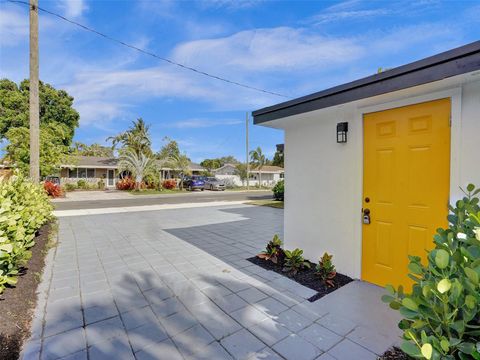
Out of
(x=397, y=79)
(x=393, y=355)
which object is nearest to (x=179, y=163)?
(x=397, y=79)

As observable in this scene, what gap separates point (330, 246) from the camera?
3.59m

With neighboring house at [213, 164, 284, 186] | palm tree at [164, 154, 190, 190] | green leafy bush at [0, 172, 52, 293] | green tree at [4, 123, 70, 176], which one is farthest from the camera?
neighboring house at [213, 164, 284, 186]

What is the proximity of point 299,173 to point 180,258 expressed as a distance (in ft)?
8.26

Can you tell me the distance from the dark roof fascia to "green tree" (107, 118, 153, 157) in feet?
85.4

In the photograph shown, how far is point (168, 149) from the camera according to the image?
30094 millimetres

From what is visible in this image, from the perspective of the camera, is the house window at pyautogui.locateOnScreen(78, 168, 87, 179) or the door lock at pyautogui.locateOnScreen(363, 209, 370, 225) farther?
the house window at pyautogui.locateOnScreen(78, 168, 87, 179)

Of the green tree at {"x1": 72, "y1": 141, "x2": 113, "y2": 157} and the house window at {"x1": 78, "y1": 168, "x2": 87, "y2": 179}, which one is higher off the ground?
the green tree at {"x1": 72, "y1": 141, "x2": 113, "y2": 157}

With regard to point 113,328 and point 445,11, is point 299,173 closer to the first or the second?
point 113,328

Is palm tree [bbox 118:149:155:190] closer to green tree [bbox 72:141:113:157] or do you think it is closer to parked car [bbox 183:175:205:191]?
parked car [bbox 183:175:205:191]

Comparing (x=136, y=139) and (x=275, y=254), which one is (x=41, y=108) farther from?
(x=275, y=254)

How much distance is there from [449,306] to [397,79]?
2217 millimetres

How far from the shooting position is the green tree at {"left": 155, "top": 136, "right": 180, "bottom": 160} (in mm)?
29531

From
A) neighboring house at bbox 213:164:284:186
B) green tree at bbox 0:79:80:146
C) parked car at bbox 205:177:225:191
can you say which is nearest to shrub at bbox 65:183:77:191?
green tree at bbox 0:79:80:146

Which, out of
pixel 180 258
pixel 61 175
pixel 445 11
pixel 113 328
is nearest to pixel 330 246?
pixel 180 258
